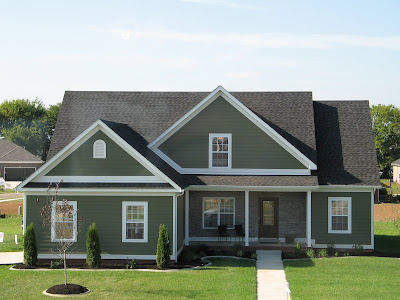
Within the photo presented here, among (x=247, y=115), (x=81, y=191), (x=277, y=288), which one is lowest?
(x=277, y=288)

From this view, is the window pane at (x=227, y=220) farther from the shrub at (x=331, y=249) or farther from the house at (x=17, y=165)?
the house at (x=17, y=165)

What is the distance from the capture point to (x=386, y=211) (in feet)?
156

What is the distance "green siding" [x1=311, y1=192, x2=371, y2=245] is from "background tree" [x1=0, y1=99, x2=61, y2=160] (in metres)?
84.3

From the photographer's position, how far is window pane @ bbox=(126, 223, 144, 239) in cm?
2408

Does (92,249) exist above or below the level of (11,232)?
above

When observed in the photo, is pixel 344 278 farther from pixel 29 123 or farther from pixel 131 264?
pixel 29 123

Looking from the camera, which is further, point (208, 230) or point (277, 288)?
point (208, 230)


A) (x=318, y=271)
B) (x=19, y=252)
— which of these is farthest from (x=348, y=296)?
(x=19, y=252)

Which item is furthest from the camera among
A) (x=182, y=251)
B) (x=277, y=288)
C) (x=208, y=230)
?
(x=208, y=230)

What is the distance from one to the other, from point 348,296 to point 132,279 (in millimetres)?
7266

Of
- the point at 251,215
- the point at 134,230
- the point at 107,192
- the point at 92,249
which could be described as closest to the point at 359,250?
the point at 251,215

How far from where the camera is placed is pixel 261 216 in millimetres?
28766

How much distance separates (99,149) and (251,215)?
857 cm

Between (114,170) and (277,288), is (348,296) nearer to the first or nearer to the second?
(277,288)
